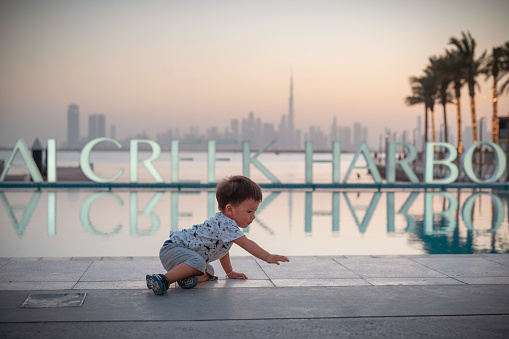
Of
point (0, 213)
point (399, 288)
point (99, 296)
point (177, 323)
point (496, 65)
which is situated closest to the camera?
point (177, 323)

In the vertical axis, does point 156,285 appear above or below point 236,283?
above

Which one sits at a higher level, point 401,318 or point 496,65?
point 496,65

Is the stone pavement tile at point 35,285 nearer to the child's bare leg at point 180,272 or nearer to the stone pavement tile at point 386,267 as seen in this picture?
the child's bare leg at point 180,272

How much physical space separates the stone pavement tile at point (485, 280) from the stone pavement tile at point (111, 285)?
3217 mm

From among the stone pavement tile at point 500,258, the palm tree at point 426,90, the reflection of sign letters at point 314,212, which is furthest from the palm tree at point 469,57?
the stone pavement tile at point 500,258

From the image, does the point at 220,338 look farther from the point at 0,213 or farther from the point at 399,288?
the point at 0,213

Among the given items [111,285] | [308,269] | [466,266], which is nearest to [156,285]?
[111,285]

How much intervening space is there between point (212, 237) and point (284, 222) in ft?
27.4

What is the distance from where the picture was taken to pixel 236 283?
609 cm

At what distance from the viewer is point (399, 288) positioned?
18.9 feet

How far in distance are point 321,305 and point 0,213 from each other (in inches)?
507

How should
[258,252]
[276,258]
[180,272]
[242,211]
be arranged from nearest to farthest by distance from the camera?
[276,258]
[258,252]
[180,272]
[242,211]

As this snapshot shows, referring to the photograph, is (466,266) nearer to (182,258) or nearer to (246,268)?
A: (246,268)

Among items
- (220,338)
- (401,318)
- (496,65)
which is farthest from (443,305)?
(496,65)
